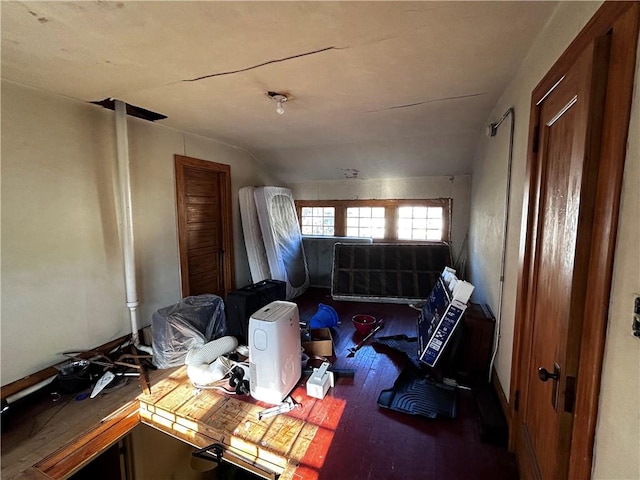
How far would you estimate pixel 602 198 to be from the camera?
0.80 m

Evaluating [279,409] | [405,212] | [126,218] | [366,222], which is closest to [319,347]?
[279,409]

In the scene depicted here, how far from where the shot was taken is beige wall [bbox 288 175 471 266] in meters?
Result: 4.59

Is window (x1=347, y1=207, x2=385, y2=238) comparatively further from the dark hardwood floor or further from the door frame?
the door frame

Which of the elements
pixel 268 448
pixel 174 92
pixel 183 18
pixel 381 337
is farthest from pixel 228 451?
pixel 174 92

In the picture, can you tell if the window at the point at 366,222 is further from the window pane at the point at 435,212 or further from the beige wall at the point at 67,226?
the beige wall at the point at 67,226

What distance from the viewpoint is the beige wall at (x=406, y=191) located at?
181 inches

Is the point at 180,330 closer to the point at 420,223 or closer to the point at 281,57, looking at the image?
the point at 281,57

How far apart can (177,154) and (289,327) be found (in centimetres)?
238

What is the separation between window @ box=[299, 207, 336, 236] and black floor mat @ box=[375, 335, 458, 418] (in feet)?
10.8

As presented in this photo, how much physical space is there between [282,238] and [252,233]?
18.5 inches

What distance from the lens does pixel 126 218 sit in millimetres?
2557

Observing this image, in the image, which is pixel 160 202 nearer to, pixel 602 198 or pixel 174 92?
pixel 174 92

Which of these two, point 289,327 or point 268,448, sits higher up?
point 289,327

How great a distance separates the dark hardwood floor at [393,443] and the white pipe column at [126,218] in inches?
75.1
